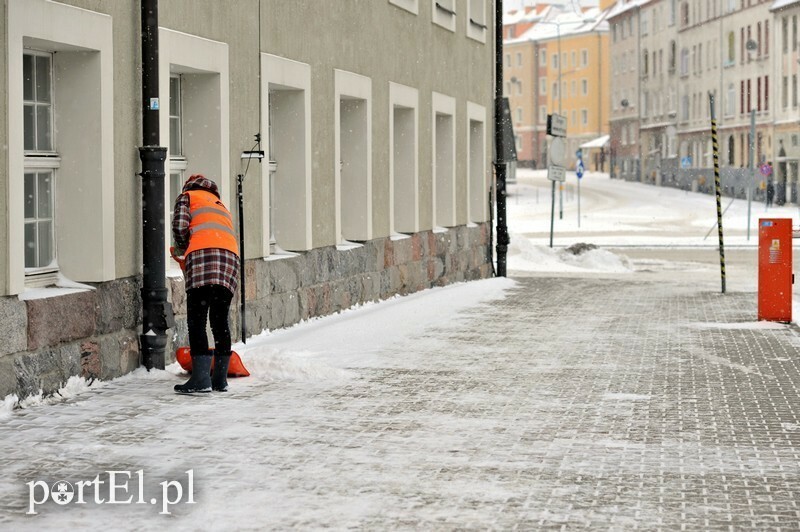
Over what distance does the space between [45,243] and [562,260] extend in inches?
853

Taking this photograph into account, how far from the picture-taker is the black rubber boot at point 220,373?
35.5 feet

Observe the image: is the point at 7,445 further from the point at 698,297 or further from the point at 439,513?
the point at 698,297

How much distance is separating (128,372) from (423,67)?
442 inches

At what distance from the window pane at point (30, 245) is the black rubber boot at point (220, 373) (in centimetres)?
156

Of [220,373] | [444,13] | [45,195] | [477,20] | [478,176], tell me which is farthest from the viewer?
[478,176]

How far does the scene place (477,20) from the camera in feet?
87.6

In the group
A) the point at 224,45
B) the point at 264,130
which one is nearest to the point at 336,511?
the point at 224,45

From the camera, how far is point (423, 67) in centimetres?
2216

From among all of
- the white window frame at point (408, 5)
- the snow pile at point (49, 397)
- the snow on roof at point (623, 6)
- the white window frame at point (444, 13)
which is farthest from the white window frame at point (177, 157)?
the snow on roof at point (623, 6)

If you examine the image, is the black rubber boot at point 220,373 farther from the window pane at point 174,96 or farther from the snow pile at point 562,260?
the snow pile at point 562,260

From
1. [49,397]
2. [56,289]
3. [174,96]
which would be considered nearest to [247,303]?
[174,96]

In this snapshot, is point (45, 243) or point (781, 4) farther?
point (781, 4)

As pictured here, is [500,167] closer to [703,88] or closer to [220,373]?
[220,373]

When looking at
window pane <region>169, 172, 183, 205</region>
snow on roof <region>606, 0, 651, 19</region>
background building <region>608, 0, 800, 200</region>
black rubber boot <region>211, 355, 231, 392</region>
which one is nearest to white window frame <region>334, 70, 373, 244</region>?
window pane <region>169, 172, 183, 205</region>
